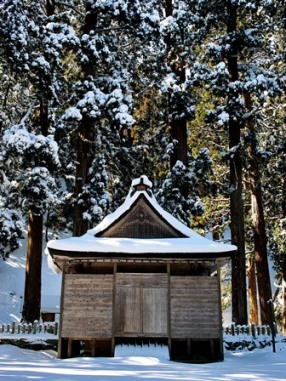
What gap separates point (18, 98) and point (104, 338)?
11984 mm

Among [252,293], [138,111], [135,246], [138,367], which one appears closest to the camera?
[138,367]

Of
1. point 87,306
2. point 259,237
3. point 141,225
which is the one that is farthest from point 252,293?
point 87,306

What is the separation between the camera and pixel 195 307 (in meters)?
14.2

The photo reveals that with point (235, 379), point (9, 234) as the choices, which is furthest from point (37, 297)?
point (235, 379)

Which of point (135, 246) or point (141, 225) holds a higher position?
point (141, 225)

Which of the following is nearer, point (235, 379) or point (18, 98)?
point (235, 379)

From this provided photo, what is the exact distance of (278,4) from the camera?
20.2m

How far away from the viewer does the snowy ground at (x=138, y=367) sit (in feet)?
28.7

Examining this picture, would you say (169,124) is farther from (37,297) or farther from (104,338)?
(104,338)

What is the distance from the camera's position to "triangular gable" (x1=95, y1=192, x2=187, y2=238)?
50.5ft

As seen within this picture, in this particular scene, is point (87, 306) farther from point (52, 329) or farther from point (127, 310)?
point (52, 329)

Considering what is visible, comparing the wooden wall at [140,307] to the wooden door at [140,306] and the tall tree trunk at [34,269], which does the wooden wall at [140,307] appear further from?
the tall tree trunk at [34,269]

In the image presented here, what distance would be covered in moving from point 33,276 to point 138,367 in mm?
8735

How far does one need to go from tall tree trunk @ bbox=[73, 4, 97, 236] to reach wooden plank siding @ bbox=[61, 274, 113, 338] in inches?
151
